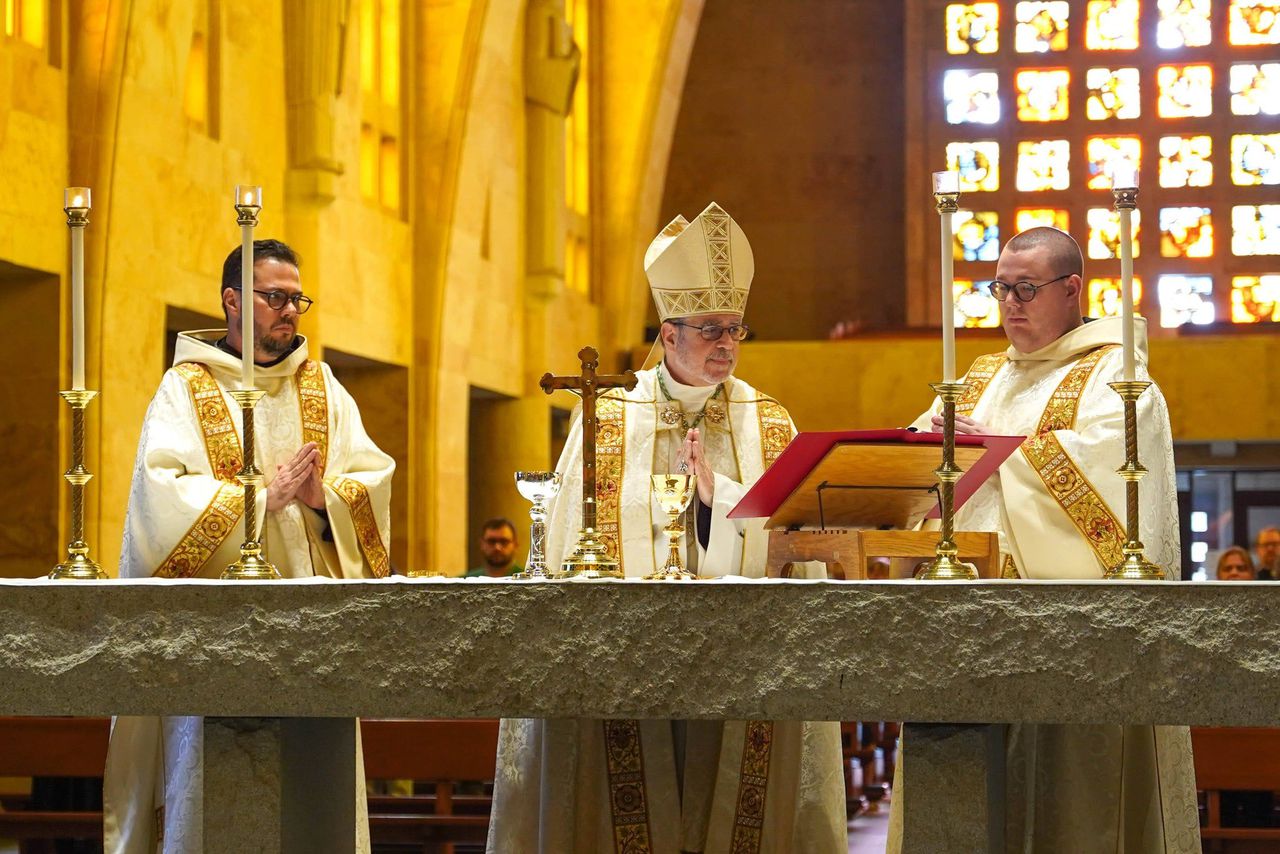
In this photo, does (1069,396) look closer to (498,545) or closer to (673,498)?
(673,498)

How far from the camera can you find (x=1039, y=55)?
2172 centimetres

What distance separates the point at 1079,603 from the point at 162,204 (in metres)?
8.30

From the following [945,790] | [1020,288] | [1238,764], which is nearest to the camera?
[945,790]

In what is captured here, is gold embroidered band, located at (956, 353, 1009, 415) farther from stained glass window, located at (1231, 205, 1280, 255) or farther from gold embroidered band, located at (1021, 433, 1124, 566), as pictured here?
stained glass window, located at (1231, 205, 1280, 255)

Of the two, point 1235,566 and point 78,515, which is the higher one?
point 78,515

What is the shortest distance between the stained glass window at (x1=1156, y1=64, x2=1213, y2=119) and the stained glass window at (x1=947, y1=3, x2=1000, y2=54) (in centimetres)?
199

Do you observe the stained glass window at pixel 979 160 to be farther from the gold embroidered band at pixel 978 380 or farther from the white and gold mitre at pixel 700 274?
the white and gold mitre at pixel 700 274

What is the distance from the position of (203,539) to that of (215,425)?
1.28 feet

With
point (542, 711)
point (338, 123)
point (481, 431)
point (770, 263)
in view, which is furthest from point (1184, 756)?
point (770, 263)

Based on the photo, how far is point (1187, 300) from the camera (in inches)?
834

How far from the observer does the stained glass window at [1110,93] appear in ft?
71.1

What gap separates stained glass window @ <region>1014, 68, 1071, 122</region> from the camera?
2167 cm

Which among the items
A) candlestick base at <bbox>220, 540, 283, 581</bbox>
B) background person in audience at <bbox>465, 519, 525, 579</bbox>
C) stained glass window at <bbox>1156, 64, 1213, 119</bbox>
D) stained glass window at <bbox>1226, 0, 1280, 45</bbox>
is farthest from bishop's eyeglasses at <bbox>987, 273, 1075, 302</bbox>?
stained glass window at <bbox>1226, 0, 1280, 45</bbox>

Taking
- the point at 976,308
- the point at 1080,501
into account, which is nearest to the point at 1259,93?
the point at 976,308
